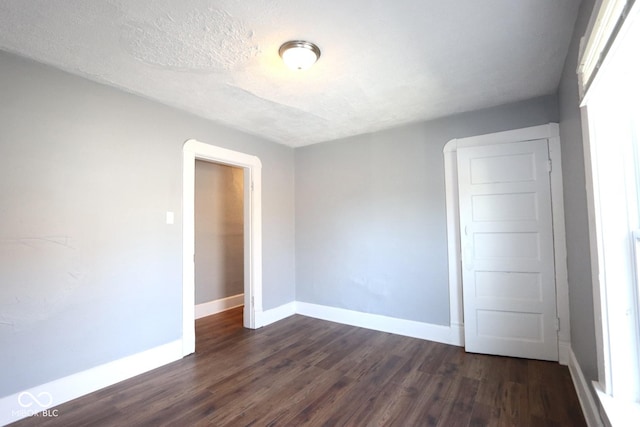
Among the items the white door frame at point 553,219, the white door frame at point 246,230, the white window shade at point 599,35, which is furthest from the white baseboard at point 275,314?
the white window shade at point 599,35

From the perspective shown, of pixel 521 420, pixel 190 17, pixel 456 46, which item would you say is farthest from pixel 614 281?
pixel 190 17

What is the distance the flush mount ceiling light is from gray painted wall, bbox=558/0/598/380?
143 centimetres

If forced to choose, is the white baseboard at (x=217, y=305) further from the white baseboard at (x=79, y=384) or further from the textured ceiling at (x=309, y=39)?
the textured ceiling at (x=309, y=39)

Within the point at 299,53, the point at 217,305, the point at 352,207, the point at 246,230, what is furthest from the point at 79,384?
the point at 352,207

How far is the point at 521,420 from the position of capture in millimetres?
1830

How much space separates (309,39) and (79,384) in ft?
9.51

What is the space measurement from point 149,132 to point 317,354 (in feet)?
8.54

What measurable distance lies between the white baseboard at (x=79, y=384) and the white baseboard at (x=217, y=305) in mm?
1416

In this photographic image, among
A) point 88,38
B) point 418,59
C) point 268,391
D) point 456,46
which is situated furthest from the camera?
point 268,391

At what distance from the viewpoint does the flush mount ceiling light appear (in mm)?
1852

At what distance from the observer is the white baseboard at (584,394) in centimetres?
163

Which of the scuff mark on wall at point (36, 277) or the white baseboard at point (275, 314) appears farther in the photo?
the white baseboard at point (275, 314)

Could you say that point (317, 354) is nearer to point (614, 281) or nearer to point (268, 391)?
point (268, 391)

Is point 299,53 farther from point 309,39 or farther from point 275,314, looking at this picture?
point 275,314
